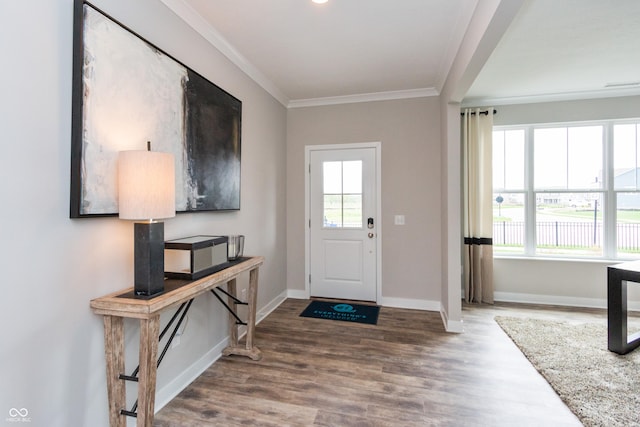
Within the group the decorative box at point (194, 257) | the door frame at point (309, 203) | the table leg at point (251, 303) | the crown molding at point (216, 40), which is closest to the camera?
the decorative box at point (194, 257)

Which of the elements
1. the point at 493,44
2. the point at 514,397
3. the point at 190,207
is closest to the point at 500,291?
the point at 514,397

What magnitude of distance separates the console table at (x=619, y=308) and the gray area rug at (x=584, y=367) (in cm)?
7

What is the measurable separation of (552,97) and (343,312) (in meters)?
3.66

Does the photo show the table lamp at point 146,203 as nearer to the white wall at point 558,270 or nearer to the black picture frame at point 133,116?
the black picture frame at point 133,116

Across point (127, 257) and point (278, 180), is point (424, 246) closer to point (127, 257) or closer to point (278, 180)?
point (278, 180)

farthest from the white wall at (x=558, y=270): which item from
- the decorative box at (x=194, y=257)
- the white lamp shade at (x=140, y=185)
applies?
the white lamp shade at (x=140, y=185)

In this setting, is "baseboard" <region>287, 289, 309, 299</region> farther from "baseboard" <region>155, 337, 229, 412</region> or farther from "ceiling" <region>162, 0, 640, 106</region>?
"ceiling" <region>162, 0, 640, 106</region>

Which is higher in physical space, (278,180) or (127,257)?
(278,180)

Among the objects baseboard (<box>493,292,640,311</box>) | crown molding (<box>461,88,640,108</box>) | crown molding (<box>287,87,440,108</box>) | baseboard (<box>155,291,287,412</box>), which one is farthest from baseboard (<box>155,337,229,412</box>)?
crown molding (<box>461,88,640,108</box>)

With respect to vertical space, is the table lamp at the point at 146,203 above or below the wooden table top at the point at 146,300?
above

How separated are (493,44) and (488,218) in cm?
249

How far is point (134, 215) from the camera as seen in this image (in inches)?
54.0

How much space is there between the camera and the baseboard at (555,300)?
3598 mm

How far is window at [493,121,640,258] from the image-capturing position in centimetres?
359
